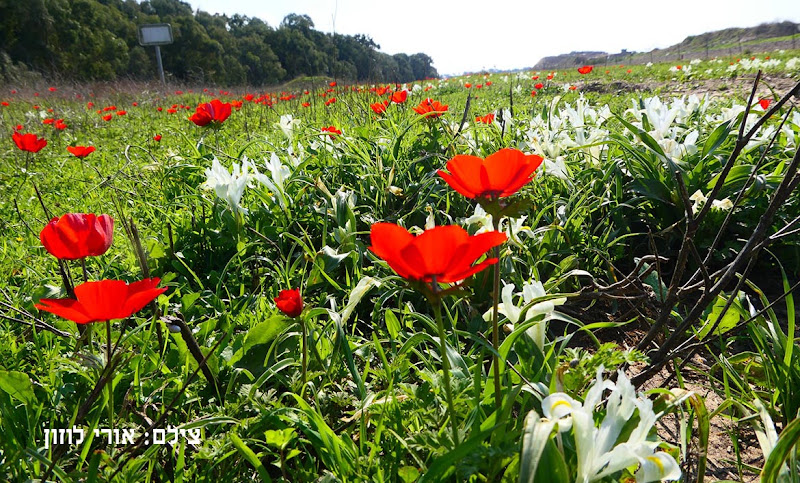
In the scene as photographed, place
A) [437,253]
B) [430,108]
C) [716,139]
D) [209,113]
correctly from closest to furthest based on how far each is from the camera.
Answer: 1. [437,253]
2. [716,139]
3. [209,113]
4. [430,108]

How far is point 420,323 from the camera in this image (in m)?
1.65

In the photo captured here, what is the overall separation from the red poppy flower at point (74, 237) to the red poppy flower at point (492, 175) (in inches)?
29.6

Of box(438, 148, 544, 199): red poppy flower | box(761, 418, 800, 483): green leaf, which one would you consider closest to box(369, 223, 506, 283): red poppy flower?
box(438, 148, 544, 199): red poppy flower

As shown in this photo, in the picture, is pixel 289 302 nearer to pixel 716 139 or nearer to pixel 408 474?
pixel 408 474

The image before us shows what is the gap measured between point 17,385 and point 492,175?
111cm

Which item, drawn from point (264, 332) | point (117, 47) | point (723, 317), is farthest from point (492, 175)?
point (117, 47)

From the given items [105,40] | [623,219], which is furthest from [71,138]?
[105,40]

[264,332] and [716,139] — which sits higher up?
[716,139]

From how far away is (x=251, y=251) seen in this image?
6.73 feet

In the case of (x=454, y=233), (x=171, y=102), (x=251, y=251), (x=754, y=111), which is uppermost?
(x=171, y=102)

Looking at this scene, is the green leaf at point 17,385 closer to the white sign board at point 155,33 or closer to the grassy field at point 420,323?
the grassy field at point 420,323

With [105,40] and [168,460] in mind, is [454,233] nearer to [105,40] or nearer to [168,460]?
[168,460]

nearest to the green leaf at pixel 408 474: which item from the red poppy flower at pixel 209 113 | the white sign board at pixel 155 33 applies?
the red poppy flower at pixel 209 113

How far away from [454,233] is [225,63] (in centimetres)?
3586
